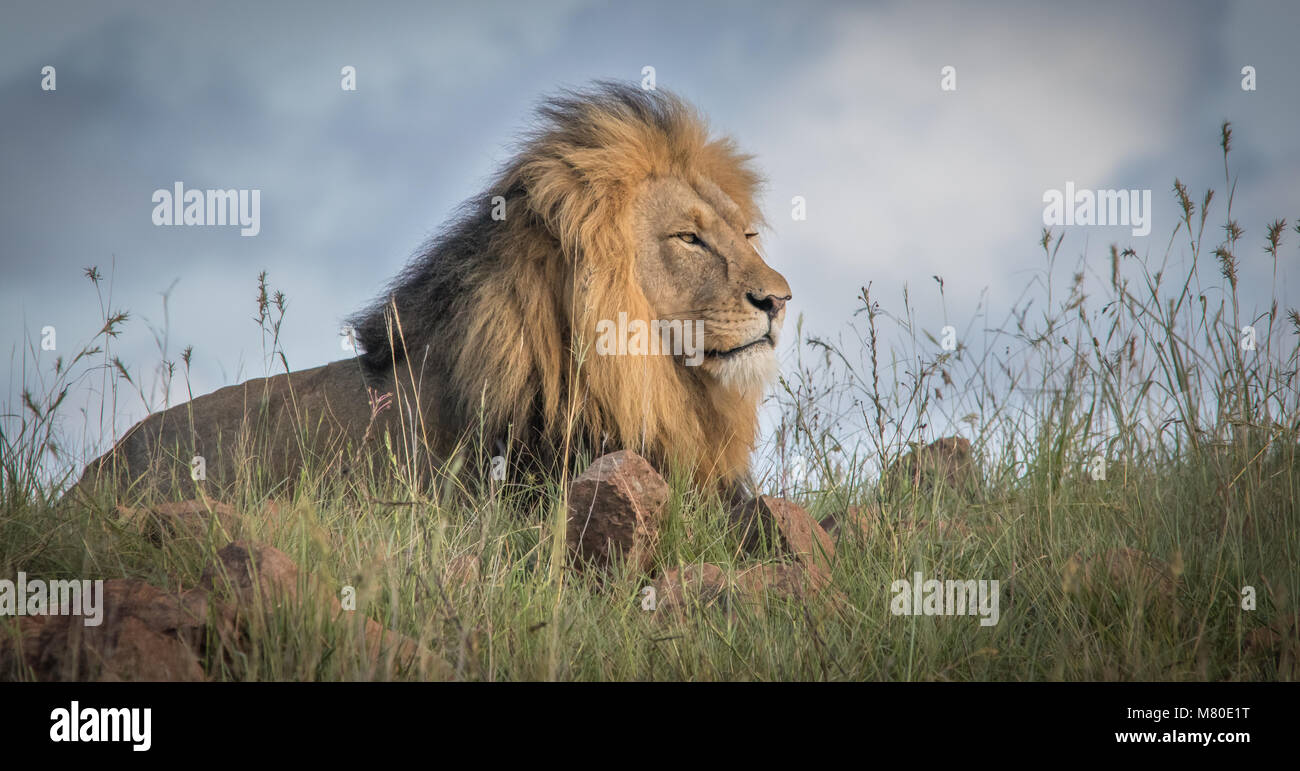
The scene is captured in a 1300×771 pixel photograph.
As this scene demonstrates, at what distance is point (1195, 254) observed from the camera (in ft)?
14.4

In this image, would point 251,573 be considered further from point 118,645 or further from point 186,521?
point 186,521

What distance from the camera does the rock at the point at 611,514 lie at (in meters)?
4.04

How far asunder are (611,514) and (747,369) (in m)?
1.44

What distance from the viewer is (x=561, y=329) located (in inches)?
202

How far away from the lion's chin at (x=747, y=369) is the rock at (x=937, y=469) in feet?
2.88

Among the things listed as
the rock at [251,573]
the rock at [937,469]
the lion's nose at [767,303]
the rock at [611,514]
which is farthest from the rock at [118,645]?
the lion's nose at [767,303]

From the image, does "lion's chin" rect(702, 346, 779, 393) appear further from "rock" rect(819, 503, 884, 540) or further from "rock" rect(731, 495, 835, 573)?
"rock" rect(819, 503, 884, 540)

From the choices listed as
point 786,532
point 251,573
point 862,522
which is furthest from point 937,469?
point 251,573

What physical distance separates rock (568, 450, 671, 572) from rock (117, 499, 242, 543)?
4.46ft

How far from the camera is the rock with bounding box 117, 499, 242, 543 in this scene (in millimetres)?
3402

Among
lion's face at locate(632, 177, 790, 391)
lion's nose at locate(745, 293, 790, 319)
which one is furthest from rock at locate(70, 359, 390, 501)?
lion's nose at locate(745, 293, 790, 319)
